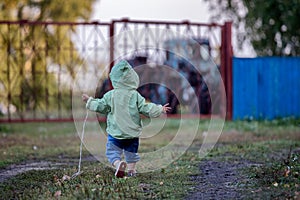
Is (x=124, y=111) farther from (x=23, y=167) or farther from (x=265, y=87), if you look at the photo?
(x=265, y=87)

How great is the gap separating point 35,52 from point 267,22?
5478 mm

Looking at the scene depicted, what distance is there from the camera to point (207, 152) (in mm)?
8094

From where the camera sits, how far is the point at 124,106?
6.12m

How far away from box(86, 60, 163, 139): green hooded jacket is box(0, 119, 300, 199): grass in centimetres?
50

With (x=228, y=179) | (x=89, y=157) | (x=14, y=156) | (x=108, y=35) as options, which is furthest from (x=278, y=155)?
(x=108, y=35)

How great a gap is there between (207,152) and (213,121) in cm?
448

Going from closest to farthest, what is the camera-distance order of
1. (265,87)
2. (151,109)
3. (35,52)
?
1. (151,109)
2. (265,87)
3. (35,52)

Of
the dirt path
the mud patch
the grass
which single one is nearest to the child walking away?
the grass

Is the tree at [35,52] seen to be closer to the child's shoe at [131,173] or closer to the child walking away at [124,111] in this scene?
the child walking away at [124,111]

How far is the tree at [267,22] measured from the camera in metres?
13.2

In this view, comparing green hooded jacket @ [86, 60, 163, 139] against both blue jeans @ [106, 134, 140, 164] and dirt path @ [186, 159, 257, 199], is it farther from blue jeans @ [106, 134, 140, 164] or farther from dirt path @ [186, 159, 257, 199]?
dirt path @ [186, 159, 257, 199]

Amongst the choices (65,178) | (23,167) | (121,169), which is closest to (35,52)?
(23,167)

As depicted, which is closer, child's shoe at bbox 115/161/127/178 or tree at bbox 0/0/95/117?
child's shoe at bbox 115/161/127/178

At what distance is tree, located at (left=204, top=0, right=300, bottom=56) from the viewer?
1316cm
